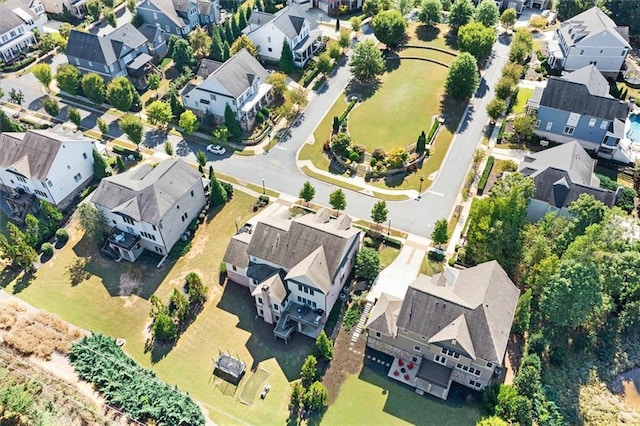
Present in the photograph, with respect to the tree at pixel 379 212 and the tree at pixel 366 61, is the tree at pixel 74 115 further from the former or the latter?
the tree at pixel 379 212

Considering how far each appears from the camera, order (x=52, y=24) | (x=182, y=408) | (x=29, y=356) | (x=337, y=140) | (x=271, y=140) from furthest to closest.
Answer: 1. (x=52, y=24)
2. (x=271, y=140)
3. (x=337, y=140)
4. (x=29, y=356)
5. (x=182, y=408)

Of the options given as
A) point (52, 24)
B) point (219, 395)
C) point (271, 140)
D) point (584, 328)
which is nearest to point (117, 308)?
point (219, 395)

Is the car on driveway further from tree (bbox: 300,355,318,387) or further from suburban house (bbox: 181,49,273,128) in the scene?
tree (bbox: 300,355,318,387)

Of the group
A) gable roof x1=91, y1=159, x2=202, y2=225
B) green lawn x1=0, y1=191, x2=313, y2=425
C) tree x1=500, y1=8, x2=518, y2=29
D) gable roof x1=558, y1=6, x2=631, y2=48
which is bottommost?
green lawn x1=0, y1=191, x2=313, y2=425

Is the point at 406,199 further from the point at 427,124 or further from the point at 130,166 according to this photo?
the point at 130,166

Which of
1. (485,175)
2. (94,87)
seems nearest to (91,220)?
(94,87)

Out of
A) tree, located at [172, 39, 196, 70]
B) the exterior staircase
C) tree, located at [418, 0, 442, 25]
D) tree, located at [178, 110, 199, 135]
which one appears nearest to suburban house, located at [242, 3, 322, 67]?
tree, located at [172, 39, 196, 70]
